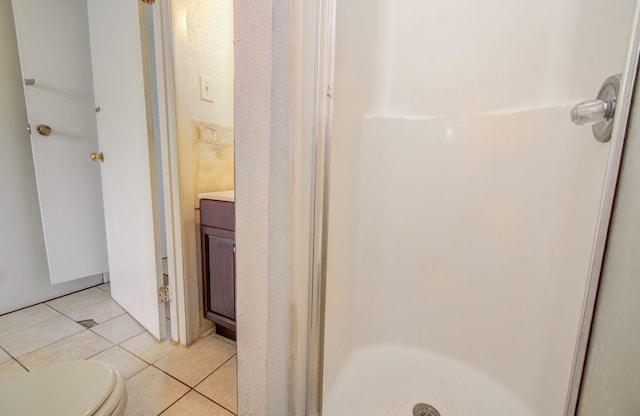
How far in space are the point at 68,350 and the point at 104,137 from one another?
3.72 feet

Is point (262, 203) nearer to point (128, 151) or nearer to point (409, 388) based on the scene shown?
point (409, 388)

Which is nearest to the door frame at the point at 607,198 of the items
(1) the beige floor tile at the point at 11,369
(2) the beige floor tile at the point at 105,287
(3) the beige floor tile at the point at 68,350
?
(3) the beige floor tile at the point at 68,350

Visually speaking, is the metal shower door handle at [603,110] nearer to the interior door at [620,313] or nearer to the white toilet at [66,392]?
the interior door at [620,313]

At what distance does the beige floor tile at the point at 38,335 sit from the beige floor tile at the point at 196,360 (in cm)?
64

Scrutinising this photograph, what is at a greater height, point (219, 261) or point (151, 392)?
point (219, 261)

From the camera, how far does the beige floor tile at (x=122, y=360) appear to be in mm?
1130

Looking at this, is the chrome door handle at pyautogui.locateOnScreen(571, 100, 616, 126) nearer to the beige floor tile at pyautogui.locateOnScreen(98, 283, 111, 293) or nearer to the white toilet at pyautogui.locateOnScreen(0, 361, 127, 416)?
the white toilet at pyautogui.locateOnScreen(0, 361, 127, 416)

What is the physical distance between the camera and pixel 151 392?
1021 mm

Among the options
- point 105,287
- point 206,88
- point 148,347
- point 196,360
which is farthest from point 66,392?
point 105,287

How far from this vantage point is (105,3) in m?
1.31

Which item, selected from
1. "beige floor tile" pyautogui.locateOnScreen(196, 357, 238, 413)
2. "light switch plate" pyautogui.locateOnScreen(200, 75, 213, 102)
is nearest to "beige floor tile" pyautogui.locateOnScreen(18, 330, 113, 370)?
"beige floor tile" pyautogui.locateOnScreen(196, 357, 238, 413)

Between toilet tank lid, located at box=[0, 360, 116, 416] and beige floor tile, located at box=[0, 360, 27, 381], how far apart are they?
2.40 ft

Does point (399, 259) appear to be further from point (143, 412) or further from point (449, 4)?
point (143, 412)

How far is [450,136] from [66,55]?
2.23 meters
